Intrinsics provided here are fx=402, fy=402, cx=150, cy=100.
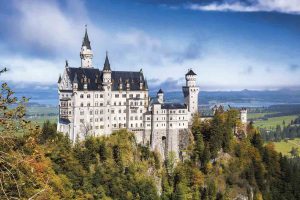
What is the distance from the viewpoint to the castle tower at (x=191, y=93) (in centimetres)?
8588

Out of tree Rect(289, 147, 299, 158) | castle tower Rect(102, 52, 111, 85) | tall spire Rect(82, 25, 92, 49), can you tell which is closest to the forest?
castle tower Rect(102, 52, 111, 85)

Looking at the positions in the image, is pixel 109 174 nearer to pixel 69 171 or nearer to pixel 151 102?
pixel 69 171

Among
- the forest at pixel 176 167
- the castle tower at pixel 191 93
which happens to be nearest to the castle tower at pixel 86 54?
the forest at pixel 176 167

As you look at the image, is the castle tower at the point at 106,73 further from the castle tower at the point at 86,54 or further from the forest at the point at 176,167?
the forest at the point at 176,167

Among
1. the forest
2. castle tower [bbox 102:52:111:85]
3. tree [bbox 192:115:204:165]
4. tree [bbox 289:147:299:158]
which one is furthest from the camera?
tree [bbox 289:147:299:158]

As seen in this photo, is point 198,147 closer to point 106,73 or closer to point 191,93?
point 191,93

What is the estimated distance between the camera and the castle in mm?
73250

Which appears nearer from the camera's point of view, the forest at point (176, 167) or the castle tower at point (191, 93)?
the forest at point (176, 167)

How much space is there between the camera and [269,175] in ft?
305

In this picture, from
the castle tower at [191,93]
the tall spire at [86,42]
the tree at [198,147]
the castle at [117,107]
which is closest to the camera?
the castle at [117,107]

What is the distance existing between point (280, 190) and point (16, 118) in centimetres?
8642

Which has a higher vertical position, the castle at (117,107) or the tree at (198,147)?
the castle at (117,107)

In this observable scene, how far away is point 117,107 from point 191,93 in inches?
668

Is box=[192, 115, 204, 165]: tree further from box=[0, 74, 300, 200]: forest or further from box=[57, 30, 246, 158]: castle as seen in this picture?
box=[57, 30, 246, 158]: castle
